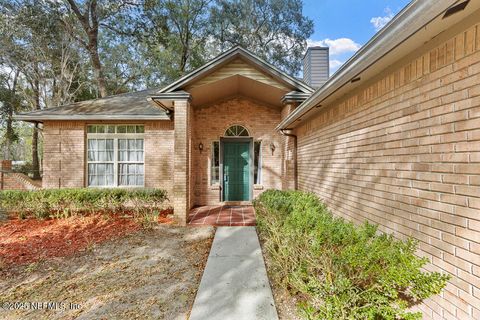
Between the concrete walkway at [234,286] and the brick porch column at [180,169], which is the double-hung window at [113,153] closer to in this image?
the brick porch column at [180,169]

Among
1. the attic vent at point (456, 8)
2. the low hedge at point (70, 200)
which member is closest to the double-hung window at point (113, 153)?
the low hedge at point (70, 200)

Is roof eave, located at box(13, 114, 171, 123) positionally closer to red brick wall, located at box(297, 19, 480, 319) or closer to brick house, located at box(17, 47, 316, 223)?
brick house, located at box(17, 47, 316, 223)

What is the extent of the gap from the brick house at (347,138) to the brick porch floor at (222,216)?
544 mm

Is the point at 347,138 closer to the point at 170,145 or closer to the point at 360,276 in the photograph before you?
the point at 360,276

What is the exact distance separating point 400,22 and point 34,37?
19.6m

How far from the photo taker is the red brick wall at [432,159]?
179cm

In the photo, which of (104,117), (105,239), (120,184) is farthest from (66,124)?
(105,239)

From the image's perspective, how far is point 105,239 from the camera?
5664mm

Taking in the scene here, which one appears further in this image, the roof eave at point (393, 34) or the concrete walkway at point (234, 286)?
the concrete walkway at point (234, 286)

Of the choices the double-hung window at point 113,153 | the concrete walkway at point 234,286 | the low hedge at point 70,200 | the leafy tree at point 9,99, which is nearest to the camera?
the concrete walkway at point 234,286

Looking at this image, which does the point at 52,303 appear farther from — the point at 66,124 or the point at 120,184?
the point at 66,124

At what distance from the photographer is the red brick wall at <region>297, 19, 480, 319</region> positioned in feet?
5.87

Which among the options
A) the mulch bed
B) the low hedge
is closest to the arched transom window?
the low hedge

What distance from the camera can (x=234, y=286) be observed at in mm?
3598
